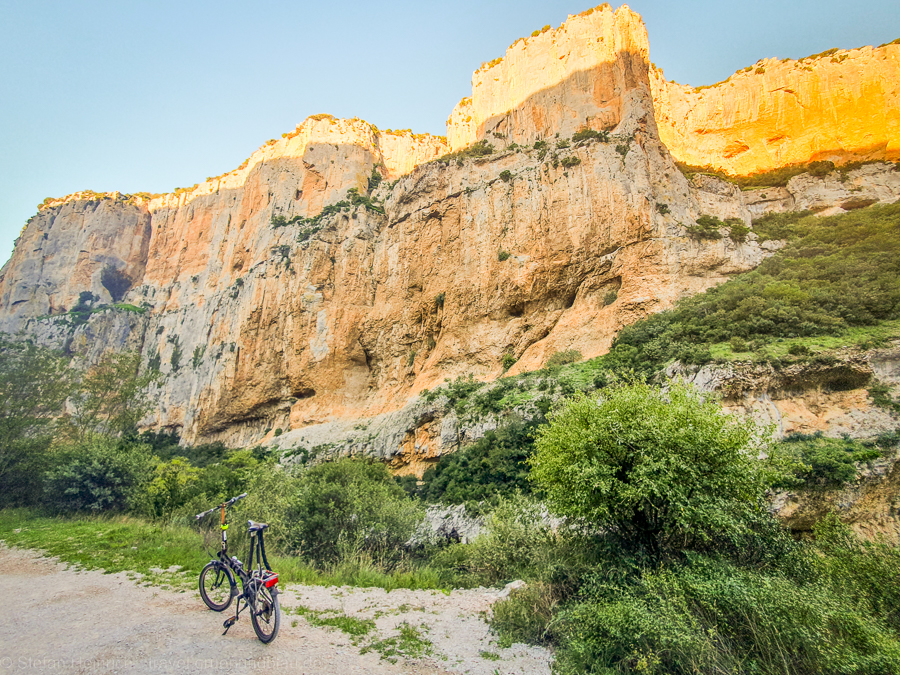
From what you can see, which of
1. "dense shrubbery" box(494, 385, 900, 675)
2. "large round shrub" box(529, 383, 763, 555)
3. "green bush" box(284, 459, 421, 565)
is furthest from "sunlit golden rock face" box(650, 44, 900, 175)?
"green bush" box(284, 459, 421, 565)

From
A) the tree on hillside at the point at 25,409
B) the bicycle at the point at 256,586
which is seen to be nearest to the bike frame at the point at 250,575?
the bicycle at the point at 256,586

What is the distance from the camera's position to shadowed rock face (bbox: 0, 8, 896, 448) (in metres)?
28.8

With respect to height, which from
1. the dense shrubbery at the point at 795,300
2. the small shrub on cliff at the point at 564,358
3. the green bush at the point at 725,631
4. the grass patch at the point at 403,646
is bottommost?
the grass patch at the point at 403,646

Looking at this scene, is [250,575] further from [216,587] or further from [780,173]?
[780,173]

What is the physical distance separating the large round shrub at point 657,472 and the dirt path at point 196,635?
2664mm

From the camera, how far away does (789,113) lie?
41.8m

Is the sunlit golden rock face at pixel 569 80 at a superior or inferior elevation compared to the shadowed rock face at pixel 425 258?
superior

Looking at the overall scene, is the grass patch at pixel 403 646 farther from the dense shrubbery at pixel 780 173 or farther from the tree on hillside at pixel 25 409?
the dense shrubbery at pixel 780 173

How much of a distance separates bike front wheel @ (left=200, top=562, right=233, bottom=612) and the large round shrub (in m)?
5.76

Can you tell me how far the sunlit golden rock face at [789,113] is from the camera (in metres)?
37.2

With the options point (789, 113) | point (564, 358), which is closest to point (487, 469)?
point (564, 358)

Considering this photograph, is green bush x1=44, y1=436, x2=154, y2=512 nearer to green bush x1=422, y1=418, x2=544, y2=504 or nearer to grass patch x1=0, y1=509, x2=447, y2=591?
grass patch x1=0, y1=509, x2=447, y2=591

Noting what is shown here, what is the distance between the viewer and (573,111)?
1430 inches

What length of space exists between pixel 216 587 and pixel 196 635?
84cm
